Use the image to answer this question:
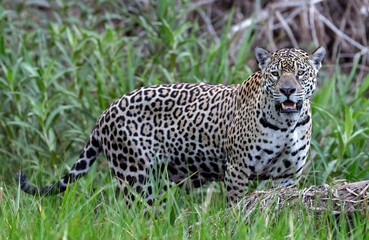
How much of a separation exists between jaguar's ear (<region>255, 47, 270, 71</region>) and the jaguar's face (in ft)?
0.09

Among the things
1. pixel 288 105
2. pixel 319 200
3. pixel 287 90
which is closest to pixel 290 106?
pixel 288 105

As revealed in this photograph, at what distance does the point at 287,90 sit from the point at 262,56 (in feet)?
1.74

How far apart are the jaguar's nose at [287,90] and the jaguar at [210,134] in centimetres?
13

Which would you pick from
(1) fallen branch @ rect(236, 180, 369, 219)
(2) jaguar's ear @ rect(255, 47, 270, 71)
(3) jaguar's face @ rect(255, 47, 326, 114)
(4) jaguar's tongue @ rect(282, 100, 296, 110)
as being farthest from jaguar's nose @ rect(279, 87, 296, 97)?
(1) fallen branch @ rect(236, 180, 369, 219)

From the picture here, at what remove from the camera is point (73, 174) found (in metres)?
5.48

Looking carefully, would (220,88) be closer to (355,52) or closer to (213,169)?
(213,169)

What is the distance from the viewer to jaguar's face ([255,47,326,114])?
4695 mm

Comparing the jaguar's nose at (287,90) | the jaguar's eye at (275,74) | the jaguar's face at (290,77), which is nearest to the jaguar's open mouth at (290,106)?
the jaguar's face at (290,77)

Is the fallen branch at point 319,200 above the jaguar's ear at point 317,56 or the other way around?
the other way around

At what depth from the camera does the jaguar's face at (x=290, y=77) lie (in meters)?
4.70

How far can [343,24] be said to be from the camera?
985 centimetres

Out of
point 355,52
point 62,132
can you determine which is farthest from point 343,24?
point 62,132

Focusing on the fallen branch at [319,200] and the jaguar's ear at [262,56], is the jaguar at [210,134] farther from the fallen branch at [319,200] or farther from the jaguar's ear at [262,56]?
the fallen branch at [319,200]

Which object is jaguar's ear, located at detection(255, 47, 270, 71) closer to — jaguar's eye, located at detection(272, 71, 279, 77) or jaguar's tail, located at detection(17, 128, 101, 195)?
jaguar's eye, located at detection(272, 71, 279, 77)
